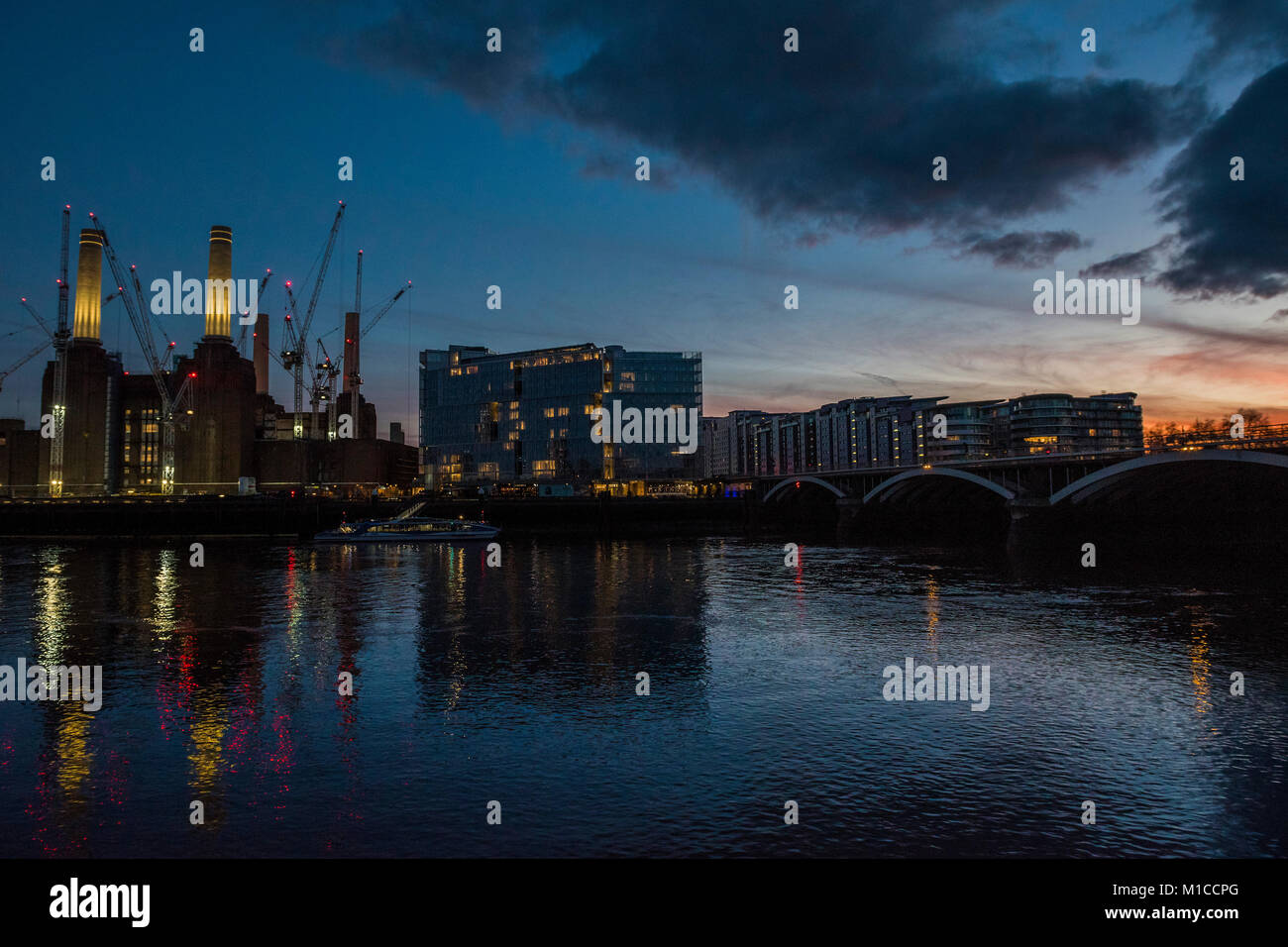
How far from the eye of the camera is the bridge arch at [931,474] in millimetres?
79887

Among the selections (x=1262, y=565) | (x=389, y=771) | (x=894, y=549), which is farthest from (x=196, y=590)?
(x=1262, y=565)

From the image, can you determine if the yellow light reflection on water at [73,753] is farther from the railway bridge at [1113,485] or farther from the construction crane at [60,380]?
the construction crane at [60,380]

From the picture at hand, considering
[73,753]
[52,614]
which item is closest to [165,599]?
[52,614]

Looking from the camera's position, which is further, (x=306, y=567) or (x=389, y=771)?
(x=306, y=567)

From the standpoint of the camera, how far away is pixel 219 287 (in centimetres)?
17025

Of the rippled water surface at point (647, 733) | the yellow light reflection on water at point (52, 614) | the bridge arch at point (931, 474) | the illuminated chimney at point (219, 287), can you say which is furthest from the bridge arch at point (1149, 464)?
the illuminated chimney at point (219, 287)

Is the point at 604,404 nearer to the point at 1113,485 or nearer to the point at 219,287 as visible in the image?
the point at 219,287

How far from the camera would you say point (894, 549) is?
82.1 metres

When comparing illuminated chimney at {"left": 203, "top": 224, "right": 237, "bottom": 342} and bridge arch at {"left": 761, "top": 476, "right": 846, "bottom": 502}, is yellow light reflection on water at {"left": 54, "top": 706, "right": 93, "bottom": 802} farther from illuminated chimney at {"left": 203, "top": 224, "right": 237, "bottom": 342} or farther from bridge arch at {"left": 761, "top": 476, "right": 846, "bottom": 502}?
illuminated chimney at {"left": 203, "top": 224, "right": 237, "bottom": 342}

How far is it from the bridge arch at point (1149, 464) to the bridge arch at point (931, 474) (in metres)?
6.79

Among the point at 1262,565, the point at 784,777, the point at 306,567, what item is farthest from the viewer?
the point at 306,567

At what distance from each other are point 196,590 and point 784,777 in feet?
144

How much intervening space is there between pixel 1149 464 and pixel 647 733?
59.6 metres
